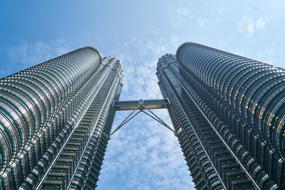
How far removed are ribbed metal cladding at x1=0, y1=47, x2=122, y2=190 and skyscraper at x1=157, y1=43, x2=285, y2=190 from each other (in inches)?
1070

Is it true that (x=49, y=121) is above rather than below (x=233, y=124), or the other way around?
above

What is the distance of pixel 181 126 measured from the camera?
Result: 113 meters

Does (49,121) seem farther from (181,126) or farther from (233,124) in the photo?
(181,126)

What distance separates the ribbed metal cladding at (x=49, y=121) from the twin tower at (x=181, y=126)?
0.70 ft

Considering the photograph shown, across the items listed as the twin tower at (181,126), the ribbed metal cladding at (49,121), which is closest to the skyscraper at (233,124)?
the twin tower at (181,126)

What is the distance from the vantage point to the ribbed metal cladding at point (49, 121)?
202ft

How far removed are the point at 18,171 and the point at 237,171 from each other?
46.5 meters

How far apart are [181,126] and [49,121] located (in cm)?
4602

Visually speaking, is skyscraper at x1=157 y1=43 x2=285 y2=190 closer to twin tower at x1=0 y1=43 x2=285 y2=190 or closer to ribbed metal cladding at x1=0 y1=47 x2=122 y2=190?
twin tower at x1=0 y1=43 x2=285 y2=190

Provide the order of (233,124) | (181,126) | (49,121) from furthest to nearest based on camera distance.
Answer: (181,126)
(233,124)
(49,121)

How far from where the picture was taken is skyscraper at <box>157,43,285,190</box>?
63156mm

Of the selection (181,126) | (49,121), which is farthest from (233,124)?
(49,121)

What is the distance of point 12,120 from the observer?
59719 millimetres

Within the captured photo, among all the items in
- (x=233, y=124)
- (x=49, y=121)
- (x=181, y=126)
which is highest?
(x=181, y=126)
